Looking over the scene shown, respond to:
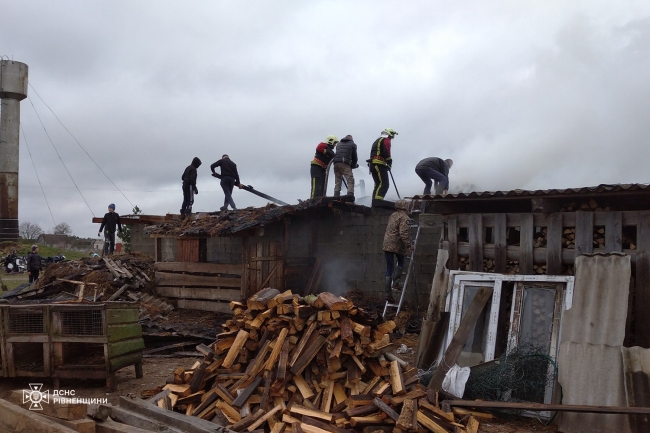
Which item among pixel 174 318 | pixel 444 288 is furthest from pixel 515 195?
pixel 174 318

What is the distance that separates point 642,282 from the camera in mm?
6617

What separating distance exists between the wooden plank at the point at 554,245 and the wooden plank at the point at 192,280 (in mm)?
8151

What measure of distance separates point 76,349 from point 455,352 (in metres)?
6.07

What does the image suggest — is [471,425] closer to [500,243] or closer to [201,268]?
[500,243]

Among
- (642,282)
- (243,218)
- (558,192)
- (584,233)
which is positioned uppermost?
(558,192)

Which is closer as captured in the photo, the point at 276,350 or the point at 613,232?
the point at 276,350

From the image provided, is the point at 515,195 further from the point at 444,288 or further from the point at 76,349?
the point at 76,349

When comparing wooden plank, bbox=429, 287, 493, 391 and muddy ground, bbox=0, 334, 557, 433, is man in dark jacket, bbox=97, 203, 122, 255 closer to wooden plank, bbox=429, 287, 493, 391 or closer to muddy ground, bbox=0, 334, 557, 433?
muddy ground, bbox=0, 334, 557, 433

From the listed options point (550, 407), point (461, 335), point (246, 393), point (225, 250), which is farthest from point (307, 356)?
point (225, 250)

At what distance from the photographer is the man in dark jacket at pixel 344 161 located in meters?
13.8

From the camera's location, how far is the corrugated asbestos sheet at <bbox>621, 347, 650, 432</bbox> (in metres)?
5.63

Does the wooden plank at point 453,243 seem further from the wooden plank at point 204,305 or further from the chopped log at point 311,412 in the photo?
the wooden plank at point 204,305

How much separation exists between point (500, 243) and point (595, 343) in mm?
2043

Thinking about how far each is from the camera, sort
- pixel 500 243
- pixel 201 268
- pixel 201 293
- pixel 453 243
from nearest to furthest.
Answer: pixel 500 243, pixel 453 243, pixel 201 293, pixel 201 268
